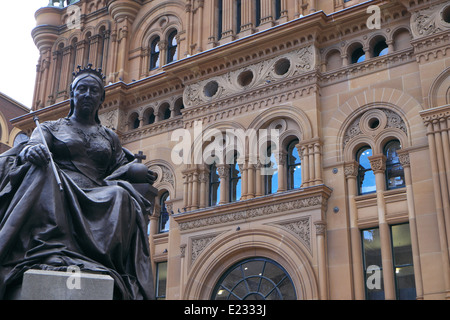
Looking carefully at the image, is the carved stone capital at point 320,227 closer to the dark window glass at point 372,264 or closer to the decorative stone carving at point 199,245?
the dark window glass at point 372,264

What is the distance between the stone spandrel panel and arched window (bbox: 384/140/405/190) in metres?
3.70

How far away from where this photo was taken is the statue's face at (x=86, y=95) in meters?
6.23

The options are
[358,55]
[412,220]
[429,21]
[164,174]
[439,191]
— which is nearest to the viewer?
[439,191]

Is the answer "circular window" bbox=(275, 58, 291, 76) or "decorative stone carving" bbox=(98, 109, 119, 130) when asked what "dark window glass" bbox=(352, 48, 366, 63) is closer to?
"circular window" bbox=(275, 58, 291, 76)

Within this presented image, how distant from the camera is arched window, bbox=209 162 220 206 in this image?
20606mm

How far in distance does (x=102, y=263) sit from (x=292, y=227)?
13.1 meters

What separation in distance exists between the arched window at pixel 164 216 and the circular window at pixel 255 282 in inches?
147

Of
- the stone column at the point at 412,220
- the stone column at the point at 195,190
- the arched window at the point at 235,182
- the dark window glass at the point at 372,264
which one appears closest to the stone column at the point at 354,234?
the dark window glass at the point at 372,264

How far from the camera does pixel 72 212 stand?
5.20 m

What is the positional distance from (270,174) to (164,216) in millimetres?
4748

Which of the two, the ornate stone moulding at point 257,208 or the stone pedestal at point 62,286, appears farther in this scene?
the ornate stone moulding at point 257,208

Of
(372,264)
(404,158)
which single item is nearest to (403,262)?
(372,264)

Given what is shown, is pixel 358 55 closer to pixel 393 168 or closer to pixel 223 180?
pixel 393 168
